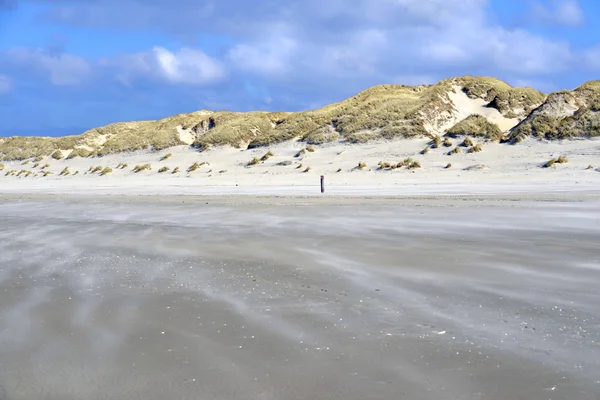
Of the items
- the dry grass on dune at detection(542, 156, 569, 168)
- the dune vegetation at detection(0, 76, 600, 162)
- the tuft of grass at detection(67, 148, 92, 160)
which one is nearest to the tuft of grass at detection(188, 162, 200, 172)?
the dune vegetation at detection(0, 76, 600, 162)

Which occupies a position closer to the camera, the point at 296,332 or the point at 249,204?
the point at 296,332

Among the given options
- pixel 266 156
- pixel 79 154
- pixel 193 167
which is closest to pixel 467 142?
pixel 266 156

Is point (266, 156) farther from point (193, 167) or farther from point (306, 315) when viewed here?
point (306, 315)

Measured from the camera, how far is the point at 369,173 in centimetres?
2761

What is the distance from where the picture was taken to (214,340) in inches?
150

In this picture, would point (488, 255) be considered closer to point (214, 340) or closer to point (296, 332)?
point (296, 332)

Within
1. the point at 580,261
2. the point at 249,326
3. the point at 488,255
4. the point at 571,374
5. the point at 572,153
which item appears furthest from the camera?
the point at 572,153

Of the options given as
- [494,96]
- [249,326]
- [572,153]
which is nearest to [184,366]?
[249,326]

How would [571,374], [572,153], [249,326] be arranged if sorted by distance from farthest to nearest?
[572,153], [249,326], [571,374]

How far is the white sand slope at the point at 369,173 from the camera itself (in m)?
21.6

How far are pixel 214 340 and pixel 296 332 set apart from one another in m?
0.59

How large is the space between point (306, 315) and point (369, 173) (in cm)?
2351

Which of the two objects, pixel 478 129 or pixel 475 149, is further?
pixel 478 129

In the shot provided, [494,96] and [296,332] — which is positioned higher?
[494,96]
